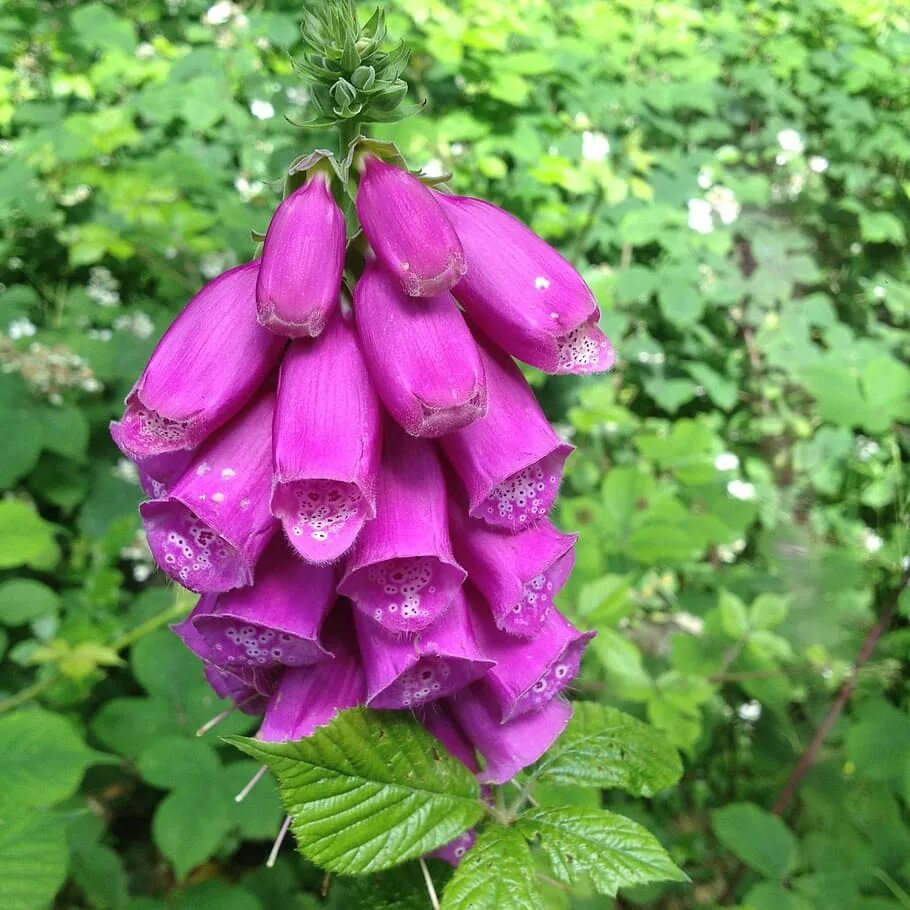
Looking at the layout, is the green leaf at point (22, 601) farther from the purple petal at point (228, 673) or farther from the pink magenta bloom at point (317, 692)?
the pink magenta bloom at point (317, 692)

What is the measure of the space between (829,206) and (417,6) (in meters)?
2.85

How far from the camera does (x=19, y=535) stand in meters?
1.27

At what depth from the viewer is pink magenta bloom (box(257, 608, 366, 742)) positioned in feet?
2.77

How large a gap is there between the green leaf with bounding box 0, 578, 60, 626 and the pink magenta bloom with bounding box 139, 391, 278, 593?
0.91 metres

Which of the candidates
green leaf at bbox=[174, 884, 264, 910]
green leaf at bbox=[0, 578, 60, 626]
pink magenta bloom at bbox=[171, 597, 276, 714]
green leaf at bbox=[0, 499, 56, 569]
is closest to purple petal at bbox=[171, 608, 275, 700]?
pink magenta bloom at bbox=[171, 597, 276, 714]

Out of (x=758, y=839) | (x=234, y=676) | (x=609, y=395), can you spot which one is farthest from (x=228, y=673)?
(x=609, y=395)

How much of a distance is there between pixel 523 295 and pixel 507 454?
17 centimetres

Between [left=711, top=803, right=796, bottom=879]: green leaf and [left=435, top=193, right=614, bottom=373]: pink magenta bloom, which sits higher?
[left=435, top=193, right=614, bottom=373]: pink magenta bloom

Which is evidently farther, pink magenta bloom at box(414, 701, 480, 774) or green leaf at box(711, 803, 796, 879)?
green leaf at box(711, 803, 796, 879)

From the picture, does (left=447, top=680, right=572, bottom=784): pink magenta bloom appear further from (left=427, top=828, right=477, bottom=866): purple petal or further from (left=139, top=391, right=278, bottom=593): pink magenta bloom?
(left=139, top=391, right=278, bottom=593): pink magenta bloom

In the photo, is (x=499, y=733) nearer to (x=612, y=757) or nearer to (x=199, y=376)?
(x=612, y=757)

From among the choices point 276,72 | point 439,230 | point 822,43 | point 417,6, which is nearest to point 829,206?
point 822,43

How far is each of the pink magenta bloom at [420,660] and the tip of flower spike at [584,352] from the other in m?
0.28

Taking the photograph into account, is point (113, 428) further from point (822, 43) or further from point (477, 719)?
point (822, 43)
